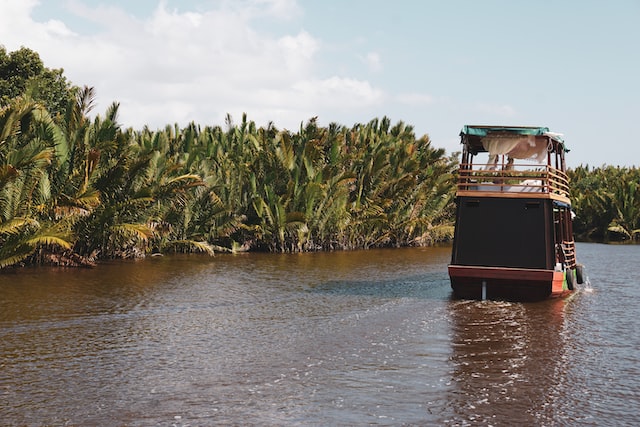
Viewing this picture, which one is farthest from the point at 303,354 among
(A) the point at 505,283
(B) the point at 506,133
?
(B) the point at 506,133

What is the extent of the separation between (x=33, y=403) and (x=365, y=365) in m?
4.66

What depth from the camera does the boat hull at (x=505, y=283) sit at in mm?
16156

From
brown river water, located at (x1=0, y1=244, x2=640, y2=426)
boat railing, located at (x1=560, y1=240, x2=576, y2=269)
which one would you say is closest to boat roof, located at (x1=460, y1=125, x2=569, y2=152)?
boat railing, located at (x1=560, y1=240, x2=576, y2=269)

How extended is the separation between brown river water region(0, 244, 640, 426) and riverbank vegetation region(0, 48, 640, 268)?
7.71 ft

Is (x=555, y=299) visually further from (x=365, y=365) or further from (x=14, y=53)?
(x=14, y=53)

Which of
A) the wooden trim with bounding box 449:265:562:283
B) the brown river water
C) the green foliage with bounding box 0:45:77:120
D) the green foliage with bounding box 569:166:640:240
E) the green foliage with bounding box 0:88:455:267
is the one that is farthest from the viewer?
the green foliage with bounding box 569:166:640:240

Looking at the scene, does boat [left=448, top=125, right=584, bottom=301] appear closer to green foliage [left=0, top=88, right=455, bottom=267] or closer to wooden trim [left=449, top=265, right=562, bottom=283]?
wooden trim [left=449, top=265, right=562, bottom=283]

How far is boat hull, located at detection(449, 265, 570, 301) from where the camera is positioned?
16.2 meters

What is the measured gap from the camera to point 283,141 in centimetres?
3056

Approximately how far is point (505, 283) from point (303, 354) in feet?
24.1

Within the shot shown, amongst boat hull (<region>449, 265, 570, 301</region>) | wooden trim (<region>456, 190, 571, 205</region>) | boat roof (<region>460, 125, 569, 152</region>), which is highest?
boat roof (<region>460, 125, 569, 152</region>)

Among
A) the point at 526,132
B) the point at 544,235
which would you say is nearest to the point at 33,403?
the point at 544,235

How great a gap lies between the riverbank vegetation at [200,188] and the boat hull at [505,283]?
1033 cm

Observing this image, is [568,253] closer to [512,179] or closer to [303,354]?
[512,179]
